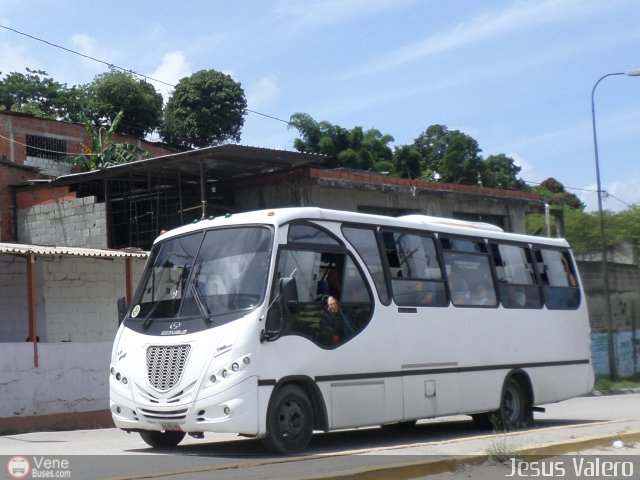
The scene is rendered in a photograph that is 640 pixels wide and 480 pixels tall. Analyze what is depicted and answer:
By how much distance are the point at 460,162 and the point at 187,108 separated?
49.5 ft

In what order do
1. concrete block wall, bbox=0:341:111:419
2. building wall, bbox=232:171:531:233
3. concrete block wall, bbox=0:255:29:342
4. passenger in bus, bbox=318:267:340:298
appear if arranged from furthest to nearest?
1. building wall, bbox=232:171:531:233
2. concrete block wall, bbox=0:255:29:342
3. concrete block wall, bbox=0:341:111:419
4. passenger in bus, bbox=318:267:340:298

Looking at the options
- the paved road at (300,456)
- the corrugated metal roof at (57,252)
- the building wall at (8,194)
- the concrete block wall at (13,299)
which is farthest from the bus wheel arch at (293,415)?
the building wall at (8,194)

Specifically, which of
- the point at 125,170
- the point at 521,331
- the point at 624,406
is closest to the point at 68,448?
the point at 521,331

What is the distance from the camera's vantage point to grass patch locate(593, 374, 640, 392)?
28.9m

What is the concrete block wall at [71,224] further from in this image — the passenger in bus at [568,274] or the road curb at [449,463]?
the road curb at [449,463]

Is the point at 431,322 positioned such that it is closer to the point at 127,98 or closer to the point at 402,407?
the point at 402,407

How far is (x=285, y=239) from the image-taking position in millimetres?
10305

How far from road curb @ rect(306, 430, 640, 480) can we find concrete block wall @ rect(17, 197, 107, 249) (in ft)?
49.8

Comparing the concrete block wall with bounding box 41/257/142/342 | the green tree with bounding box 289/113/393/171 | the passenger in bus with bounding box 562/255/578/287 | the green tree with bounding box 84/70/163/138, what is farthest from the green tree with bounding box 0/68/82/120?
the passenger in bus with bounding box 562/255/578/287

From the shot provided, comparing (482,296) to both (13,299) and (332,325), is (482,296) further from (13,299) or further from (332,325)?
(13,299)

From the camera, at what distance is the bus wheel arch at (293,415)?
9672 mm

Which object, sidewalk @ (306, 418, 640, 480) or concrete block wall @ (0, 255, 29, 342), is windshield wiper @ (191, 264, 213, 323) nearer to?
sidewalk @ (306, 418, 640, 480)

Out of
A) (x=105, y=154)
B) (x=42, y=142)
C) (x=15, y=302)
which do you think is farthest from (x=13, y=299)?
(x=42, y=142)

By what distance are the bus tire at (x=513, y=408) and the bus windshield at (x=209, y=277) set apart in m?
5.03
